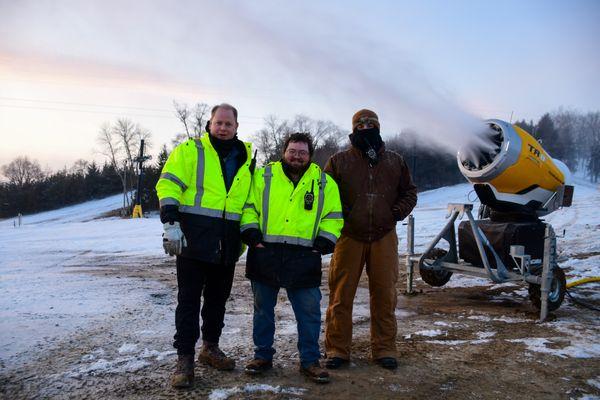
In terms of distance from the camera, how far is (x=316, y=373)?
12.1ft

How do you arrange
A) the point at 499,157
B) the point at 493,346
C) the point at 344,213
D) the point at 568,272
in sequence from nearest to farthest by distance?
the point at 344,213, the point at 493,346, the point at 499,157, the point at 568,272

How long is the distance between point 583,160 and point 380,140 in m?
101

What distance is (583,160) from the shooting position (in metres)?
90.1

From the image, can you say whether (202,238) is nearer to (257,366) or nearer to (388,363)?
(257,366)

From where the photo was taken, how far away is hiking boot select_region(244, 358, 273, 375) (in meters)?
3.78

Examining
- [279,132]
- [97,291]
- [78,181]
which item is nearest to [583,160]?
[279,132]

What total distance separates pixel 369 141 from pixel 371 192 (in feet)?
1.58

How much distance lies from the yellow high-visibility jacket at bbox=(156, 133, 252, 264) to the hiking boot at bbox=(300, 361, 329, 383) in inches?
41.9

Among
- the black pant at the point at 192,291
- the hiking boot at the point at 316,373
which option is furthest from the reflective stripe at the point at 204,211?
the hiking boot at the point at 316,373

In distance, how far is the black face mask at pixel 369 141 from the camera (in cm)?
445

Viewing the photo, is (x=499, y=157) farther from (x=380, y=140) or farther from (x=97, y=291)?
(x=97, y=291)

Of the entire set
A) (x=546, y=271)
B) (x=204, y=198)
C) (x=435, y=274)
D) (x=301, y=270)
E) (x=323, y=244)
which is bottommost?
(x=435, y=274)

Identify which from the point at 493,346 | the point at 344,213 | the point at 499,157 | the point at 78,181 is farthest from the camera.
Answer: the point at 78,181

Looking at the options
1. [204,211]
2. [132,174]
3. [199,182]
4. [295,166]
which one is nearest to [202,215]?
A: [204,211]
